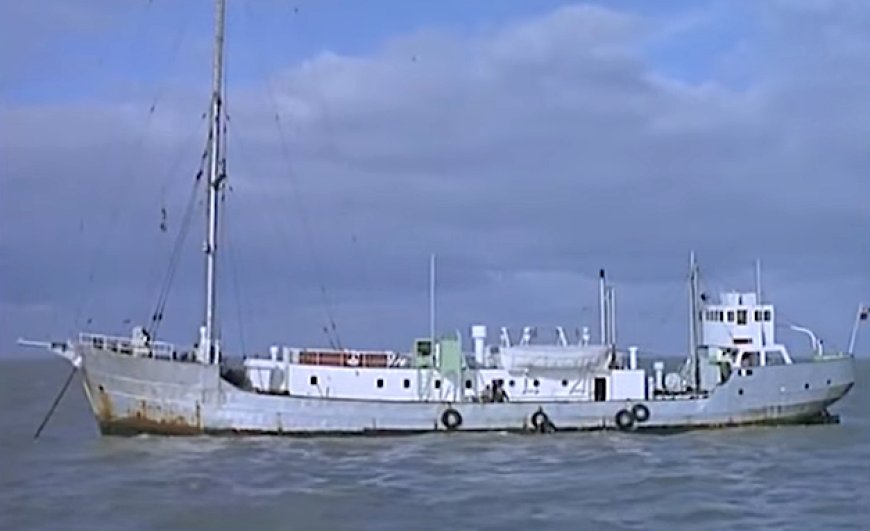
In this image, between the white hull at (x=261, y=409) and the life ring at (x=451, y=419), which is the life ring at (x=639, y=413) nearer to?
the white hull at (x=261, y=409)

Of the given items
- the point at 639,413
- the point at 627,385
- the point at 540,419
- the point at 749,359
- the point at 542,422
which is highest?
the point at 749,359

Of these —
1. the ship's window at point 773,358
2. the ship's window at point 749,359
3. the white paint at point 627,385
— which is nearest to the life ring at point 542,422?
the white paint at point 627,385

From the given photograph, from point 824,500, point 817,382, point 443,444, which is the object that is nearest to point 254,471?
point 443,444

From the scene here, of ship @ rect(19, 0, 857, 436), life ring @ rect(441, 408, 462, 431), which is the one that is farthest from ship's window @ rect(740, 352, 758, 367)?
life ring @ rect(441, 408, 462, 431)

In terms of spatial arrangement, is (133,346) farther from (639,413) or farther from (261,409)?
(639,413)

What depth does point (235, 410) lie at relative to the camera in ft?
133

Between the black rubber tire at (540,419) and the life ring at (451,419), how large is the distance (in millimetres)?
2627

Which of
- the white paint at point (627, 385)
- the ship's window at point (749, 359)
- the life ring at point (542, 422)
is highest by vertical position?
the ship's window at point (749, 359)

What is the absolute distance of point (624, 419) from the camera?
42719mm

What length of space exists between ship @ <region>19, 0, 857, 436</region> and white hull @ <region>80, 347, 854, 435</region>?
35 mm

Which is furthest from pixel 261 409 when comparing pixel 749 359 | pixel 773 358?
pixel 773 358

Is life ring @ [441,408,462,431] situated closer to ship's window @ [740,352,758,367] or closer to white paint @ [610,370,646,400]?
white paint @ [610,370,646,400]

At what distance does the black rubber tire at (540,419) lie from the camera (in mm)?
41938

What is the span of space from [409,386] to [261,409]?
531 centimetres
